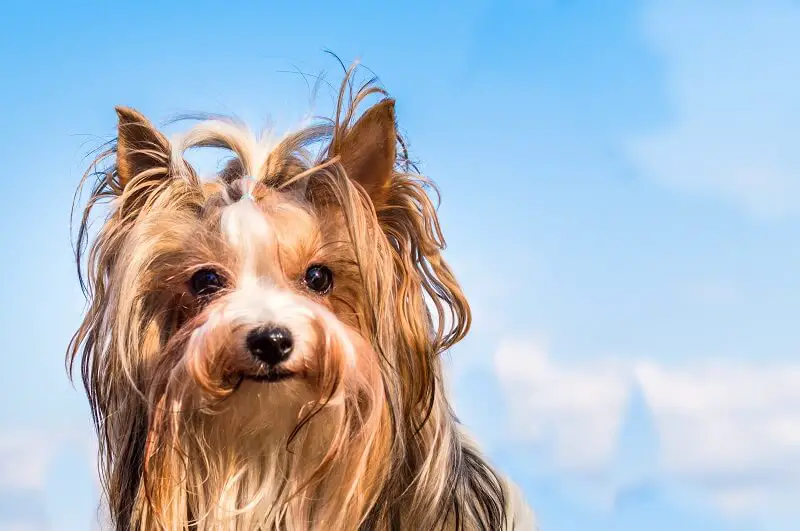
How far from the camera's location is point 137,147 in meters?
4.52

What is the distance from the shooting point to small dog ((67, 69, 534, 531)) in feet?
13.5

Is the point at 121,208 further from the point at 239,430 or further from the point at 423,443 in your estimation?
the point at 423,443

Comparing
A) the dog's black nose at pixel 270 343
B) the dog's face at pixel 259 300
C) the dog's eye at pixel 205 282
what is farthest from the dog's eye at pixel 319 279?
the dog's black nose at pixel 270 343

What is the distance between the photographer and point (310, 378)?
396 cm

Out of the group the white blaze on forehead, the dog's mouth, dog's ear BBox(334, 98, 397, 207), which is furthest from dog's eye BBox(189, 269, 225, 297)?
dog's ear BBox(334, 98, 397, 207)

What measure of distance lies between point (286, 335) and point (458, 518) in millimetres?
1379

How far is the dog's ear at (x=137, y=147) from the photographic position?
4.43m

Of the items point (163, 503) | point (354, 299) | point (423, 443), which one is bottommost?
point (163, 503)

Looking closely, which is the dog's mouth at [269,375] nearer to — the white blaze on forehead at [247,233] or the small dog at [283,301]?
the small dog at [283,301]

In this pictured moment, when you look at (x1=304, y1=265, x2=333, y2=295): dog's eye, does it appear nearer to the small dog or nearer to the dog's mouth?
the small dog

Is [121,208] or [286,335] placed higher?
[121,208]

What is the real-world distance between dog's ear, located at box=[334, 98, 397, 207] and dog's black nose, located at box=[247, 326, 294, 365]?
94 centimetres

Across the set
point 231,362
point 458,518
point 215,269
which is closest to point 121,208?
point 215,269

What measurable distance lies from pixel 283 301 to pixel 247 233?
38 centimetres
